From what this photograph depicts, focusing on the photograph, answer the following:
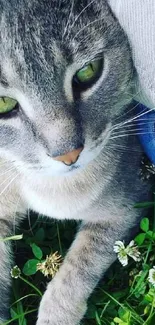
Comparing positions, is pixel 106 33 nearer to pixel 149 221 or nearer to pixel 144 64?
pixel 144 64

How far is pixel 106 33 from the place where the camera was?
124 cm

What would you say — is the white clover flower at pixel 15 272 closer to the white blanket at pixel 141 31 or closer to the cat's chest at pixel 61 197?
the cat's chest at pixel 61 197

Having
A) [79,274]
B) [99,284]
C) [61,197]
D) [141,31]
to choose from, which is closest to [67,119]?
[141,31]

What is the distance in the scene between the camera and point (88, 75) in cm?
121

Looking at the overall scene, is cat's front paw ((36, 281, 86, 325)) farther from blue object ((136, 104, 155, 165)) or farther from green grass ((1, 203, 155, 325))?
blue object ((136, 104, 155, 165))

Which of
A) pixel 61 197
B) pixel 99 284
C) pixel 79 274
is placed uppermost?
pixel 61 197

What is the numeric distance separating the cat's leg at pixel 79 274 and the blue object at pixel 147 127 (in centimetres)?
21

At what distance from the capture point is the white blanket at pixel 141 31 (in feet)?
3.87

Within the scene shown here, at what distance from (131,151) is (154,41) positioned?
36 centimetres

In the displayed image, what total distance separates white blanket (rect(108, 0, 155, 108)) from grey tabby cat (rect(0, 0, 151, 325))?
32 mm

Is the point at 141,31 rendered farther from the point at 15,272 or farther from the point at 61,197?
the point at 15,272

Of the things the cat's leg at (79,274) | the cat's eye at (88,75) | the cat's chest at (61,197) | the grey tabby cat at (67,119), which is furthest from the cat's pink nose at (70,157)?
the cat's leg at (79,274)

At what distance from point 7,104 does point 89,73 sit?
15 cm

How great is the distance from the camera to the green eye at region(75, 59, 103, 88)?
47.2 inches
